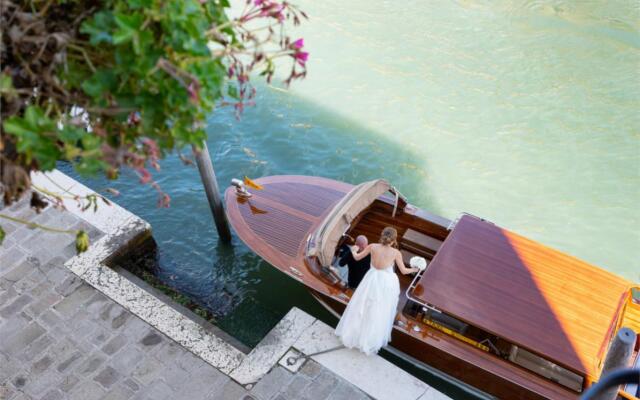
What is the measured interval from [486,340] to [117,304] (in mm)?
3448

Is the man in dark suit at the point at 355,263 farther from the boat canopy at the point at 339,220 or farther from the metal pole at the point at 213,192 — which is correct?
the metal pole at the point at 213,192

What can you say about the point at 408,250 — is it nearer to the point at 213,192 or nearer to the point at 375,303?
the point at 375,303

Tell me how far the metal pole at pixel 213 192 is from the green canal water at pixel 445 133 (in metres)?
0.27

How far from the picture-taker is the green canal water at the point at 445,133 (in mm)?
7188

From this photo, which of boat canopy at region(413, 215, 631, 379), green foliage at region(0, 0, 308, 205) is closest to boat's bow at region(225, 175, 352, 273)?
boat canopy at region(413, 215, 631, 379)

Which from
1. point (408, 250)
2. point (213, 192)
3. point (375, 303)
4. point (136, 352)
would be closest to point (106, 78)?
point (375, 303)

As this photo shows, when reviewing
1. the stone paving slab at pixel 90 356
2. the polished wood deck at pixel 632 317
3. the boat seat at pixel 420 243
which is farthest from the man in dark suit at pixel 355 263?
the polished wood deck at pixel 632 317

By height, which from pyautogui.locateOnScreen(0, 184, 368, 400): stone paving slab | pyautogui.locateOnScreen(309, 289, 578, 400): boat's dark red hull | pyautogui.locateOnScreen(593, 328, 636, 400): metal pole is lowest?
pyautogui.locateOnScreen(0, 184, 368, 400): stone paving slab

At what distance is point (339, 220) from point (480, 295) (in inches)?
59.2

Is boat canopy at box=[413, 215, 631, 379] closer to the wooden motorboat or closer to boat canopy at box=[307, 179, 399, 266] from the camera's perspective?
the wooden motorboat

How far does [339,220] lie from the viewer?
578 cm

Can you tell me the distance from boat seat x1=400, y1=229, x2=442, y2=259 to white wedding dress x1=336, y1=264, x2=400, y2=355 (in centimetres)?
102

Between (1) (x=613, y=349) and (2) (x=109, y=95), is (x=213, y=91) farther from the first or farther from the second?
(1) (x=613, y=349)

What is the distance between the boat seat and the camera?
6.12m
